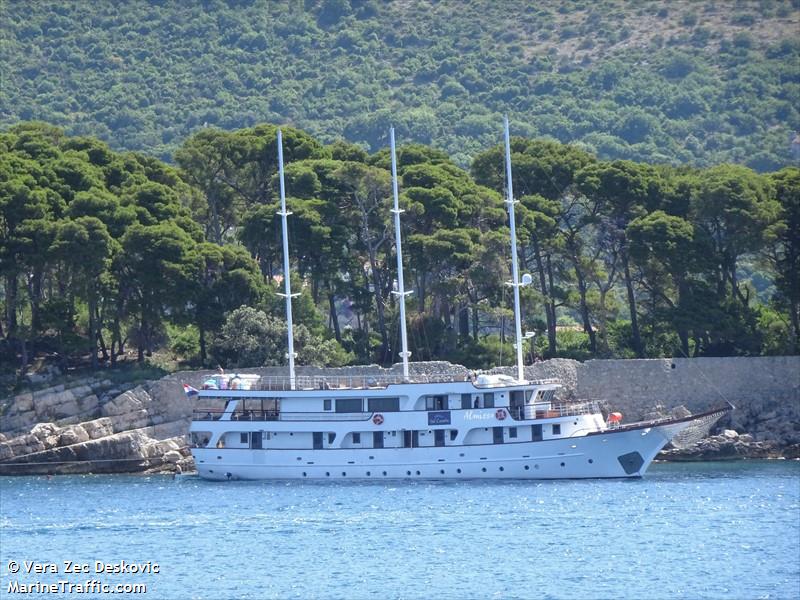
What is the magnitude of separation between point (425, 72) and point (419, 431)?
67.6m

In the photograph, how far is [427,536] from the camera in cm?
3978

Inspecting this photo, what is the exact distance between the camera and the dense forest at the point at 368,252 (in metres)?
59.4

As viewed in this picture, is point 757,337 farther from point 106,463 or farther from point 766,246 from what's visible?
point 106,463

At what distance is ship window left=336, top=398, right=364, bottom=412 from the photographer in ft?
167

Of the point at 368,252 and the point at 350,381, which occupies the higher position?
the point at 368,252

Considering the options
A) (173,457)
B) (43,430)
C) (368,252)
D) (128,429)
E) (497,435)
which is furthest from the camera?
(368,252)

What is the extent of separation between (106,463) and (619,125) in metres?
59.8

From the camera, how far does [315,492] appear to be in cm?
4806

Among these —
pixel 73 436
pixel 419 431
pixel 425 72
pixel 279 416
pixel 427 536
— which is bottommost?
pixel 427 536

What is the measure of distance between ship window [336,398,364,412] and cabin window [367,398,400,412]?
0.24m

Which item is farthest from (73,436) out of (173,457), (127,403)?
(173,457)

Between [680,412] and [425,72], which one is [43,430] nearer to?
[680,412]

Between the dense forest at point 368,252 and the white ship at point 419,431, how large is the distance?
6739 millimetres

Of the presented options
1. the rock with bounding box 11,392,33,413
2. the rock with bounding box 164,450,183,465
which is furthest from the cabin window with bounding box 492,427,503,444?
the rock with bounding box 11,392,33,413
